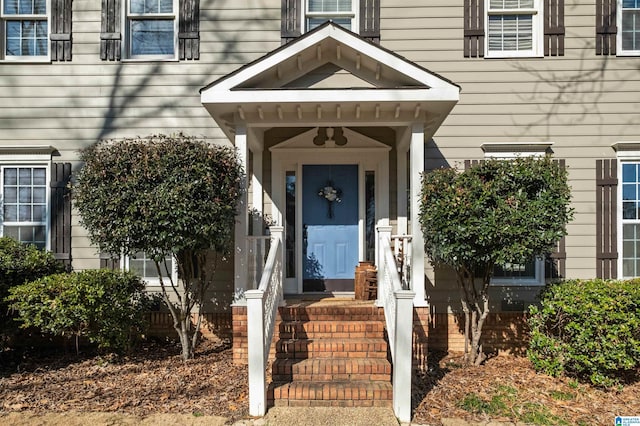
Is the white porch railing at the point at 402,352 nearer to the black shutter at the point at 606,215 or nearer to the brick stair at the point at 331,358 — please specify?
the brick stair at the point at 331,358

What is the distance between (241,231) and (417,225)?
2230 millimetres

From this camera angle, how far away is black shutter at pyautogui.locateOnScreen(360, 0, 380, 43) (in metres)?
6.80

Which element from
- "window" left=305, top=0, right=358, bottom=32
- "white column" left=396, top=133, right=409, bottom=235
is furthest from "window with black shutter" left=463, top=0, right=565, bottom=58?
"white column" left=396, top=133, right=409, bottom=235

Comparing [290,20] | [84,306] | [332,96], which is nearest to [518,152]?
[332,96]

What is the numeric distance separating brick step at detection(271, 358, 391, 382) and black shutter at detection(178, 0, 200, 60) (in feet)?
16.4

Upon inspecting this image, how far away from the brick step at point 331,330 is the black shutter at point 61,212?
3.93 metres

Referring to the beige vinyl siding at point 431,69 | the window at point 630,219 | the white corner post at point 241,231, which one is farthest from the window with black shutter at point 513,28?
the white corner post at point 241,231

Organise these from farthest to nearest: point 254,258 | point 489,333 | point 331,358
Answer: point 489,333, point 254,258, point 331,358

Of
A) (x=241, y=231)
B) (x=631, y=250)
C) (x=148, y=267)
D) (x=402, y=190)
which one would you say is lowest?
(x=148, y=267)

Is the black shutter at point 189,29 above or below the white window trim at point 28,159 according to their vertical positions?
above

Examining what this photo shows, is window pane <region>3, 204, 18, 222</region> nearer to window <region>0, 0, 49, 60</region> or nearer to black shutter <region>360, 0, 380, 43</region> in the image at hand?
window <region>0, 0, 49, 60</region>

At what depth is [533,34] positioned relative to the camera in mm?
6855

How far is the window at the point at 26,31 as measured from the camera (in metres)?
7.03

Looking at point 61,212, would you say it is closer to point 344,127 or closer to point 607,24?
point 344,127
